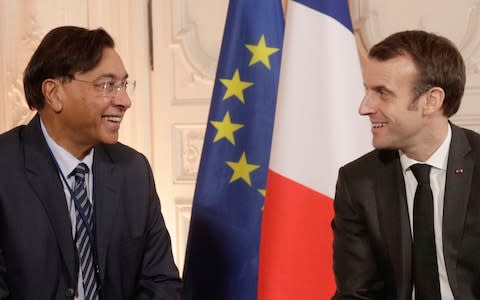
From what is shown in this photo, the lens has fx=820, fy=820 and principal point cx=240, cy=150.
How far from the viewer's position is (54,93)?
2.40 m

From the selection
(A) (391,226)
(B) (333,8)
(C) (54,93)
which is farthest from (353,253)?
(B) (333,8)

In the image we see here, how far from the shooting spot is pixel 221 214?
10.1ft

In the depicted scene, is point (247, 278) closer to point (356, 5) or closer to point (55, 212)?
point (55, 212)

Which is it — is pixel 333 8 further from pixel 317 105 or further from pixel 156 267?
pixel 156 267

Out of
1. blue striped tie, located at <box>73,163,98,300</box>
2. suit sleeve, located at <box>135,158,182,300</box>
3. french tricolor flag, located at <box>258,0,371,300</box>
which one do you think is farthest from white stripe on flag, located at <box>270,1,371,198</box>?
blue striped tie, located at <box>73,163,98,300</box>

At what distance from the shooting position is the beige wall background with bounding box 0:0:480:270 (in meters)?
3.77

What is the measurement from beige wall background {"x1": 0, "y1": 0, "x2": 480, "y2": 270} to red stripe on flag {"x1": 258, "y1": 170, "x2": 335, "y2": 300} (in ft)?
3.16

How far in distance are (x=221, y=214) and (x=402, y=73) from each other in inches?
47.4

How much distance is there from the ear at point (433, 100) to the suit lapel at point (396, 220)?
0.17m

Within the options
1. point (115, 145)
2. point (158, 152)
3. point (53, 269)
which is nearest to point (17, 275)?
point (53, 269)

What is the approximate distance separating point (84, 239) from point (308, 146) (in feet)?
3.08

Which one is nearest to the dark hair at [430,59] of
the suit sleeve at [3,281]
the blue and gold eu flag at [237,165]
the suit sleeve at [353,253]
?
the suit sleeve at [353,253]

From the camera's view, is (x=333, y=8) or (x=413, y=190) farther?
(x=333, y=8)

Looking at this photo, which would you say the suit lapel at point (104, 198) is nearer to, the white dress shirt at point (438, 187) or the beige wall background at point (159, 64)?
the white dress shirt at point (438, 187)
